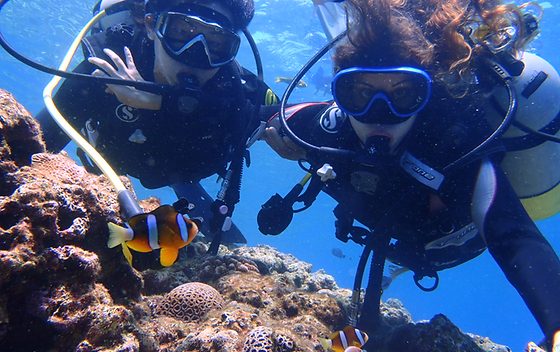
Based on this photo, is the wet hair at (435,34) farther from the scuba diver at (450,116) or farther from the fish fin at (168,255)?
the fish fin at (168,255)

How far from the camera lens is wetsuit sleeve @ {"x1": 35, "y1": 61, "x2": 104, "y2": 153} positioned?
3.57 metres

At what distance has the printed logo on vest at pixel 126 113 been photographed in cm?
373

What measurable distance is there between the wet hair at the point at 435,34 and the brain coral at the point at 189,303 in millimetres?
2765

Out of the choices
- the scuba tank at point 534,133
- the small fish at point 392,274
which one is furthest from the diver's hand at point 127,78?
the small fish at point 392,274

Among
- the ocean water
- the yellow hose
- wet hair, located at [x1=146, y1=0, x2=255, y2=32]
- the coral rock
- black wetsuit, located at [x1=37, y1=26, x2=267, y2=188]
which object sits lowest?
the coral rock

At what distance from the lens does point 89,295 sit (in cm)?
165

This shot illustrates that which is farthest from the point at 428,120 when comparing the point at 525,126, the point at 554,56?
the point at 554,56

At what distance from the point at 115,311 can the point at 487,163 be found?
302 centimetres

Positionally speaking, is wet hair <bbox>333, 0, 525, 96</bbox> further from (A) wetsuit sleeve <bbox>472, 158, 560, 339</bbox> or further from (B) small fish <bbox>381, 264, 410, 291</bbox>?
(B) small fish <bbox>381, 264, 410, 291</bbox>

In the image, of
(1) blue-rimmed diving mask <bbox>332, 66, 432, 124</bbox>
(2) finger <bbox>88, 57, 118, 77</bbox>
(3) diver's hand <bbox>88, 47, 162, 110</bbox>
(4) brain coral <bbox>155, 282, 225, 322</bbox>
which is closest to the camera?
(1) blue-rimmed diving mask <bbox>332, 66, 432, 124</bbox>

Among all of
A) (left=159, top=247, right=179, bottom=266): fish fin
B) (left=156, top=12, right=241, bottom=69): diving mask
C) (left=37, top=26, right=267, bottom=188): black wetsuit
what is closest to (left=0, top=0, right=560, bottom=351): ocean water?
(left=37, top=26, right=267, bottom=188): black wetsuit

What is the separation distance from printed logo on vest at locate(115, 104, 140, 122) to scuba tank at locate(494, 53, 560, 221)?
4279mm

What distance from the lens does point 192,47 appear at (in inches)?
134

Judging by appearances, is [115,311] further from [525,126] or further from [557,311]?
[525,126]
